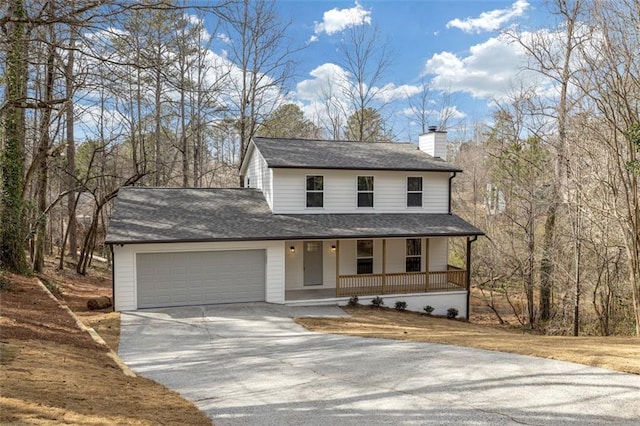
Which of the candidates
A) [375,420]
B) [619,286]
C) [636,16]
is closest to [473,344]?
[375,420]

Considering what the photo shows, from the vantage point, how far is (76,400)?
16.1 ft

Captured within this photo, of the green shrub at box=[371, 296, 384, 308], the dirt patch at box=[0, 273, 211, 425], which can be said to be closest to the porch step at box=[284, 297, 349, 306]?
the green shrub at box=[371, 296, 384, 308]

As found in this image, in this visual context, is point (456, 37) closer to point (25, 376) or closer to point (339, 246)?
point (339, 246)

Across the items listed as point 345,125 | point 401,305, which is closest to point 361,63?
point 345,125

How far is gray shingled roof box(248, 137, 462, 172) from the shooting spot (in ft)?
54.1

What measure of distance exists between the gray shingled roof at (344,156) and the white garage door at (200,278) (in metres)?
3.85

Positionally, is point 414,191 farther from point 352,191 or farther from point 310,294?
point 310,294

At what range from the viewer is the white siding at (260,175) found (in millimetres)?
16664

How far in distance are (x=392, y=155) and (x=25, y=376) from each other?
15666 millimetres

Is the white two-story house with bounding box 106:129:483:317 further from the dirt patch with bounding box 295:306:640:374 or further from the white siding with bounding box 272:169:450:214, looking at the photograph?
the dirt patch with bounding box 295:306:640:374

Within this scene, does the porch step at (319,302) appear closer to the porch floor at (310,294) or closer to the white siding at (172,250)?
the porch floor at (310,294)

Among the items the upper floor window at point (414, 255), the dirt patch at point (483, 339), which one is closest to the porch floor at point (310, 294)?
the dirt patch at point (483, 339)

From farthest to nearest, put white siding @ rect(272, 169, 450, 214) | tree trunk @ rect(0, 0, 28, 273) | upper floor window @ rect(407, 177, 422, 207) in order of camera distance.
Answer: upper floor window @ rect(407, 177, 422, 207), white siding @ rect(272, 169, 450, 214), tree trunk @ rect(0, 0, 28, 273)

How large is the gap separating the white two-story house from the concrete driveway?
359 cm
